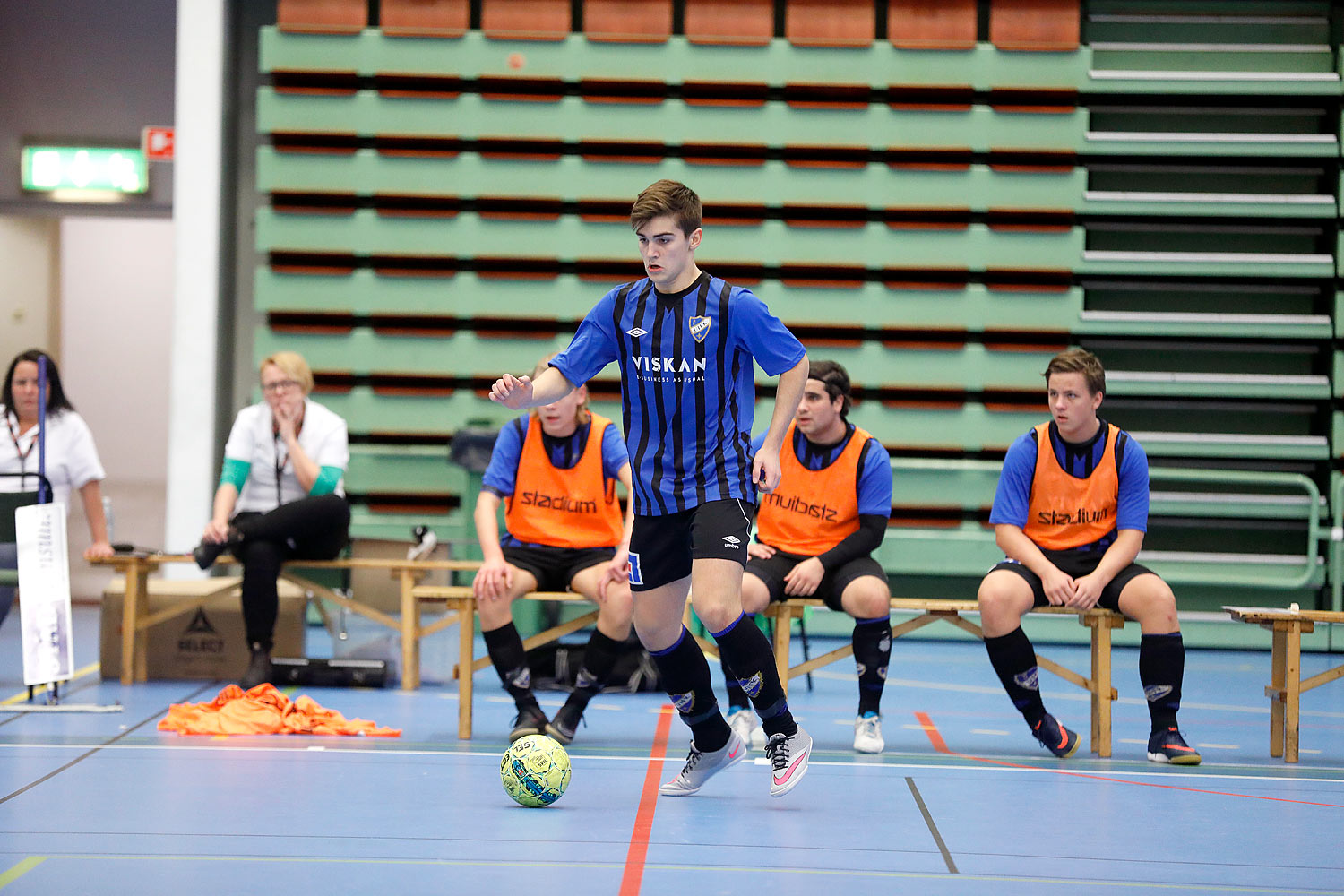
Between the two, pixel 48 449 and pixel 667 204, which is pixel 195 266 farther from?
pixel 667 204

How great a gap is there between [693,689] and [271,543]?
8.93 feet

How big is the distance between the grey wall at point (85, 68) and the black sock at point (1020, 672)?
26.9 ft

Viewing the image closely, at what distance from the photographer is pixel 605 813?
11.5ft

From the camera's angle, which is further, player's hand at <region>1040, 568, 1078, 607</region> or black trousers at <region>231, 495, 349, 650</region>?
black trousers at <region>231, 495, 349, 650</region>

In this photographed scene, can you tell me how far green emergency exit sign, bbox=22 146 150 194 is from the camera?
32.9 feet

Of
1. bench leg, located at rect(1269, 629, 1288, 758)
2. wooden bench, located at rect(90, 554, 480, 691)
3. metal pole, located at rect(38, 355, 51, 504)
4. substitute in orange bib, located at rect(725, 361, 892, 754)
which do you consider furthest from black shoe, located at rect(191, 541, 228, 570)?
bench leg, located at rect(1269, 629, 1288, 758)

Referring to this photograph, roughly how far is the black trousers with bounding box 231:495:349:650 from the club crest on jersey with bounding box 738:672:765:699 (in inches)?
112

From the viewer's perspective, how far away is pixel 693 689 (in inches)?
144

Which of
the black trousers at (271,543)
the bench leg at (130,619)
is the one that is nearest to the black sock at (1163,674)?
the black trousers at (271,543)

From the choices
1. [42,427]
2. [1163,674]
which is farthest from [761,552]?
[42,427]

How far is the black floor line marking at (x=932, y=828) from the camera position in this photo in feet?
9.97

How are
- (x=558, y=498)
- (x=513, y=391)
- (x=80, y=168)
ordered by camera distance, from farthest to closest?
(x=80, y=168) → (x=558, y=498) → (x=513, y=391)

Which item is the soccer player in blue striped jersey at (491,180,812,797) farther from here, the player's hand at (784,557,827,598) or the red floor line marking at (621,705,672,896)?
the player's hand at (784,557,827,598)

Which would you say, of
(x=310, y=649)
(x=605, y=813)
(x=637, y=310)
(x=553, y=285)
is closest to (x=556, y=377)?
(x=637, y=310)
